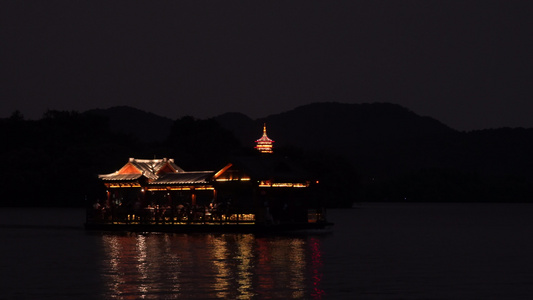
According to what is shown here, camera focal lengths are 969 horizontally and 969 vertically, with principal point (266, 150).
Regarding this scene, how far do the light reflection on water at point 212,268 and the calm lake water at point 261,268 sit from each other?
0.03 meters

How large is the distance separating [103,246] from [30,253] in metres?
5.15

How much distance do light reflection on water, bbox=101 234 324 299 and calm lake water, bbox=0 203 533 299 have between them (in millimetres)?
34

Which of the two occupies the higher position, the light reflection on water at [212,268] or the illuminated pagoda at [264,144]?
the illuminated pagoda at [264,144]

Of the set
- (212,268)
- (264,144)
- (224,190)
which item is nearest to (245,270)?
(212,268)

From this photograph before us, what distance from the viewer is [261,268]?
3484 cm

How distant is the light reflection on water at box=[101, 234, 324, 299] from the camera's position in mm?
27719

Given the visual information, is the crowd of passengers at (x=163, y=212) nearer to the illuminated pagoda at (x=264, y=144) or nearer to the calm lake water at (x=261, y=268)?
the calm lake water at (x=261, y=268)

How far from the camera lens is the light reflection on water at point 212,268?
27.7 m

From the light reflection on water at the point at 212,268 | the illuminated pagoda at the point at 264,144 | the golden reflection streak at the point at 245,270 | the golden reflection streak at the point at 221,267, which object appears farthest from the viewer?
the illuminated pagoda at the point at 264,144

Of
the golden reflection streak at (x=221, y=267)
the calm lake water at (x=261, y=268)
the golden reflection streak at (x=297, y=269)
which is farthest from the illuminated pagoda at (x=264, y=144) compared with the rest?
the golden reflection streak at (x=297, y=269)

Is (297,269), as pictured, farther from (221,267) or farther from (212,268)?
(212,268)

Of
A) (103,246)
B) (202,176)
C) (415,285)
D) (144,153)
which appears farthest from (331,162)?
(415,285)

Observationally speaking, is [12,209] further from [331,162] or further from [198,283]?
[198,283]

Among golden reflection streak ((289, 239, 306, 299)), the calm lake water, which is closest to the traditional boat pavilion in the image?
the calm lake water
